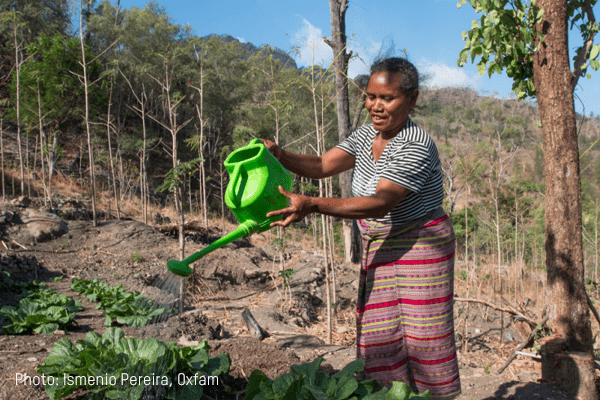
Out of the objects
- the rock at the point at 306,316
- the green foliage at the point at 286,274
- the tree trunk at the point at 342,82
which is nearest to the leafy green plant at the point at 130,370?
the green foliage at the point at 286,274

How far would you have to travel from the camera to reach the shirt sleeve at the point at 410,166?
1.23 metres

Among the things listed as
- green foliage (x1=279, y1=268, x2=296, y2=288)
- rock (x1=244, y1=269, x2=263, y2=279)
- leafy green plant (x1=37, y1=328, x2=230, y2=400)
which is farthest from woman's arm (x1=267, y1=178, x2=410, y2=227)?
rock (x1=244, y1=269, x2=263, y2=279)

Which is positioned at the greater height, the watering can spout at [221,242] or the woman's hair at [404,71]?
the woman's hair at [404,71]

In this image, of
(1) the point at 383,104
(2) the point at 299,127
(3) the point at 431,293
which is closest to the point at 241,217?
(1) the point at 383,104

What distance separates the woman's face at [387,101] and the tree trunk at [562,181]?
56.9 inches

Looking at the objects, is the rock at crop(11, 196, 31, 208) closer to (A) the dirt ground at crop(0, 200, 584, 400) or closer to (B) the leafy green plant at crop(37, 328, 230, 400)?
(A) the dirt ground at crop(0, 200, 584, 400)

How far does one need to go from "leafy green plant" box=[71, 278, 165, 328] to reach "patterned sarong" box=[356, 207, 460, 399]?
7.98 feet

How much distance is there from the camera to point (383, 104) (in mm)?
1333

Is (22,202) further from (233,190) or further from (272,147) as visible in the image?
(233,190)

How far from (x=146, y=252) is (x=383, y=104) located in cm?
653

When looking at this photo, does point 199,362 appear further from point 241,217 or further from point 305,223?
point 305,223

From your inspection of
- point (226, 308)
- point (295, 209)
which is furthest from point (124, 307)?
point (295, 209)

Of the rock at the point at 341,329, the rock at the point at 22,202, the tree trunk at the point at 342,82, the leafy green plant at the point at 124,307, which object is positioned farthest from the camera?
the rock at the point at 22,202

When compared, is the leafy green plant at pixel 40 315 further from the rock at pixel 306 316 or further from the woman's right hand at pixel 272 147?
the woman's right hand at pixel 272 147
